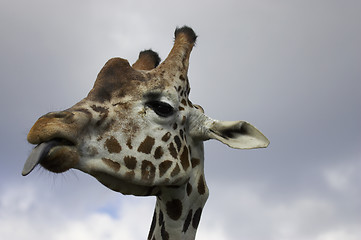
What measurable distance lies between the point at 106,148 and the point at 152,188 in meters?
0.79

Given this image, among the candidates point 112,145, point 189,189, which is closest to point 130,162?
point 112,145

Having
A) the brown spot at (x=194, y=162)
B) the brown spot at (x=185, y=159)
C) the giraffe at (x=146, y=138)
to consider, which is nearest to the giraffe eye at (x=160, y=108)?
the giraffe at (x=146, y=138)

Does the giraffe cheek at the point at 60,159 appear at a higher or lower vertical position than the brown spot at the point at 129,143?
lower

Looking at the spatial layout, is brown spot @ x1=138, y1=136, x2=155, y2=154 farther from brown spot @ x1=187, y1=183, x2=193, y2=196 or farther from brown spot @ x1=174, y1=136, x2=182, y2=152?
brown spot @ x1=187, y1=183, x2=193, y2=196

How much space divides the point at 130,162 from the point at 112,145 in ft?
0.87

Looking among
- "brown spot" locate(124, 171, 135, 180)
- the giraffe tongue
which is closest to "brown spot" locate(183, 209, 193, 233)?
"brown spot" locate(124, 171, 135, 180)

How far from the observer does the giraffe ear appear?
4781mm

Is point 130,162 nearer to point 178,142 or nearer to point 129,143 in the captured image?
point 129,143

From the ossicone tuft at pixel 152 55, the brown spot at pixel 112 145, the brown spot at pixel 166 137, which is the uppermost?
the ossicone tuft at pixel 152 55

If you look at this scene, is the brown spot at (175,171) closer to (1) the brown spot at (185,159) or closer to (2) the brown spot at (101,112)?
(1) the brown spot at (185,159)

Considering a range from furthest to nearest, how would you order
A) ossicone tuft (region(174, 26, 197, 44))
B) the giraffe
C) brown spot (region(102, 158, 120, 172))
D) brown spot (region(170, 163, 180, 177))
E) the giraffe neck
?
1. ossicone tuft (region(174, 26, 197, 44))
2. the giraffe neck
3. brown spot (region(170, 163, 180, 177))
4. brown spot (region(102, 158, 120, 172))
5. the giraffe

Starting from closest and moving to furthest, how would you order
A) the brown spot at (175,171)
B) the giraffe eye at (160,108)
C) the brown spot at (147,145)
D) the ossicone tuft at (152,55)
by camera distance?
the brown spot at (147,145) < the brown spot at (175,171) < the giraffe eye at (160,108) < the ossicone tuft at (152,55)

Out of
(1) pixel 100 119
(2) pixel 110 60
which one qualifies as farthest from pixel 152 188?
(2) pixel 110 60

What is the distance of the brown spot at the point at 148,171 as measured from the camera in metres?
4.30
